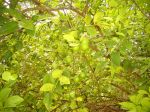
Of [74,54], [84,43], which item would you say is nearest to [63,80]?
[84,43]

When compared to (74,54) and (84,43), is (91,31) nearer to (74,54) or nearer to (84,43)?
(84,43)

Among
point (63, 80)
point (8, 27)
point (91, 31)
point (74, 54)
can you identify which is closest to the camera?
point (8, 27)

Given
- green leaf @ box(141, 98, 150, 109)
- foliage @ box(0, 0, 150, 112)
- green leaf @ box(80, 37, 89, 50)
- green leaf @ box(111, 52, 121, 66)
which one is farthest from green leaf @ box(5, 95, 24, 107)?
green leaf @ box(141, 98, 150, 109)

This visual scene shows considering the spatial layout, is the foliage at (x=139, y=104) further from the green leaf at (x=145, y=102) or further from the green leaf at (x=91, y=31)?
the green leaf at (x=91, y=31)

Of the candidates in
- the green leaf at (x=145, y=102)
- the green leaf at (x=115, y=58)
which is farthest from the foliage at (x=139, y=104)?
the green leaf at (x=115, y=58)

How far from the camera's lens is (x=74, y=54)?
6.95 feet

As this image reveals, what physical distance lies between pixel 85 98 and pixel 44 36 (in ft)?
2.74

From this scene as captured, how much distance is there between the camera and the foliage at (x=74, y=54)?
1.66 meters

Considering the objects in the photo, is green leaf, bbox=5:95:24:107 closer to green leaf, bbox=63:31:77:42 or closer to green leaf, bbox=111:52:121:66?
green leaf, bbox=63:31:77:42

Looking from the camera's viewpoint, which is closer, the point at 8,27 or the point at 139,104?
the point at 8,27

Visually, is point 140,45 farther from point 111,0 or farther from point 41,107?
point 41,107

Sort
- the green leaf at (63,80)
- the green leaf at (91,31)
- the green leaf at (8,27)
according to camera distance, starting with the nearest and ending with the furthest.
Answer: the green leaf at (8,27) → the green leaf at (91,31) → the green leaf at (63,80)

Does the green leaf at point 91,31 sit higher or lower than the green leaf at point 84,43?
higher

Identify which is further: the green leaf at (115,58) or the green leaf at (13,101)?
the green leaf at (115,58)
